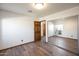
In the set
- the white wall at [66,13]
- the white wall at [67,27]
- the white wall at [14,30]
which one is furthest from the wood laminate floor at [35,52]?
the white wall at [67,27]

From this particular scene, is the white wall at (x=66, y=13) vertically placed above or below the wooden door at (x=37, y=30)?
above

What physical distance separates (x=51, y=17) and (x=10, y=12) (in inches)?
91.7

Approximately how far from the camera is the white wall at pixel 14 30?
367cm

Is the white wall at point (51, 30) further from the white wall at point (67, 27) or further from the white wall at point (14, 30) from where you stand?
the white wall at point (14, 30)

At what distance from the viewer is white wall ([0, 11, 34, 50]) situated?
12.0ft

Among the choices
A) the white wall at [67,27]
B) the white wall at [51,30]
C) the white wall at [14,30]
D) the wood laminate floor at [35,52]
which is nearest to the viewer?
the wood laminate floor at [35,52]

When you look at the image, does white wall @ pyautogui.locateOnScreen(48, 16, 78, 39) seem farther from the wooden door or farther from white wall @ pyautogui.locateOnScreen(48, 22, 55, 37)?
the wooden door

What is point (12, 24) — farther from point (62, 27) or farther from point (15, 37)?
point (62, 27)

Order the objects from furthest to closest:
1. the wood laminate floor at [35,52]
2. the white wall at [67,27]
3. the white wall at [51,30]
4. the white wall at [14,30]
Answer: the white wall at [51,30] < the white wall at [67,27] < the white wall at [14,30] < the wood laminate floor at [35,52]

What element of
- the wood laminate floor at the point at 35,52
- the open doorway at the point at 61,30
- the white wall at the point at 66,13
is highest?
Answer: the white wall at the point at 66,13

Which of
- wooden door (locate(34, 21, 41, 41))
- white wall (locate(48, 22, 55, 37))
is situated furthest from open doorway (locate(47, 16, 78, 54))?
wooden door (locate(34, 21, 41, 41))

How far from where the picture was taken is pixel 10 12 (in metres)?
3.94

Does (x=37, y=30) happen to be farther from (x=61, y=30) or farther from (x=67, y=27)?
(x=67, y=27)

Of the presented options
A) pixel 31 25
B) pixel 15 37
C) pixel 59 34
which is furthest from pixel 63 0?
pixel 59 34
